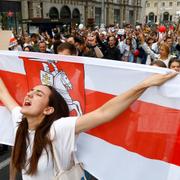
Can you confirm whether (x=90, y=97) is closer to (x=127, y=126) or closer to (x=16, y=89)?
(x=127, y=126)

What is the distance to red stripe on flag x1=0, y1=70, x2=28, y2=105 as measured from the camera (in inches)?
95.4

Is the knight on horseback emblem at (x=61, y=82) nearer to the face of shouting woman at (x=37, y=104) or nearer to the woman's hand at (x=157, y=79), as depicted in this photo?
the face of shouting woman at (x=37, y=104)

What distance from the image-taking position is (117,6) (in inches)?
2549

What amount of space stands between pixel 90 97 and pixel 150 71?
1.68ft

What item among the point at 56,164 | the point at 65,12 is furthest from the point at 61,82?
the point at 65,12


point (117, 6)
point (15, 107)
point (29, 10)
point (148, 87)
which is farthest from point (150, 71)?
point (117, 6)

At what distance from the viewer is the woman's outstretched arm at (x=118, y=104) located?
5.48 ft

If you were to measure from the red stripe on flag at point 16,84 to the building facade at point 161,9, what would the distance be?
10825 cm

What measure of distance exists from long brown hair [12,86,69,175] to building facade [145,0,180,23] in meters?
109

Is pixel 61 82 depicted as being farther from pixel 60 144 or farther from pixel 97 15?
pixel 97 15

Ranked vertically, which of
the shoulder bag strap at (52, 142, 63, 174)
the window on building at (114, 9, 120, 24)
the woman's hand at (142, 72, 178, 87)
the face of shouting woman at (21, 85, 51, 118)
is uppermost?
the window on building at (114, 9, 120, 24)

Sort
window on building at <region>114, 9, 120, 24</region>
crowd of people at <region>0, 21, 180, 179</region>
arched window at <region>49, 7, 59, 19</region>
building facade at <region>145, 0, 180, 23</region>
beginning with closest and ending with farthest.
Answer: crowd of people at <region>0, 21, 180, 179</region> → arched window at <region>49, 7, 59, 19</region> → window on building at <region>114, 9, 120, 24</region> → building facade at <region>145, 0, 180, 23</region>

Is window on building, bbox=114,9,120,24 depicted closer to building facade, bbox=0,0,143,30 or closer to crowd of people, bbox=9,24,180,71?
building facade, bbox=0,0,143,30

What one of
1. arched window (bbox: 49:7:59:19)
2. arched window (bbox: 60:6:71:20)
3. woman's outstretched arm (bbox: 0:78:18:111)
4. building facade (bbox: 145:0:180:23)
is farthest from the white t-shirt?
building facade (bbox: 145:0:180:23)
